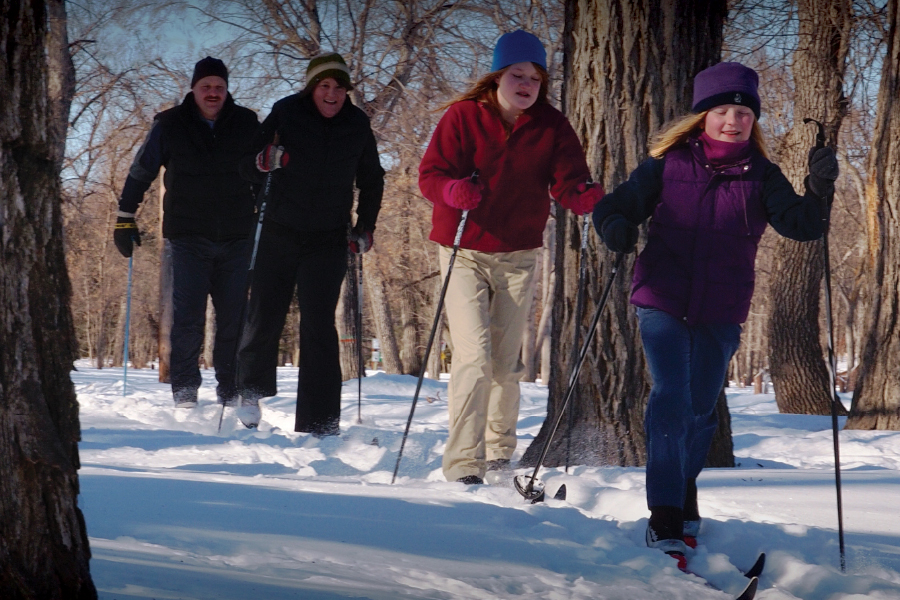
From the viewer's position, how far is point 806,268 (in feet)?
34.7

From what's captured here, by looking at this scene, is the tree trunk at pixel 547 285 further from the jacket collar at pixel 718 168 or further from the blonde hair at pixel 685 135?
the jacket collar at pixel 718 168

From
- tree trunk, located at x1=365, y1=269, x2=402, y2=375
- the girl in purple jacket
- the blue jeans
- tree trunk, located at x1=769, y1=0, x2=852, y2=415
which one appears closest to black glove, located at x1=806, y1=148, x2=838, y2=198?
the girl in purple jacket

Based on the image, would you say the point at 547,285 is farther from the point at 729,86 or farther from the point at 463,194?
the point at 729,86

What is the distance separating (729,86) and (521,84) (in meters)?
1.23

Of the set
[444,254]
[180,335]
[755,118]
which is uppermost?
[755,118]

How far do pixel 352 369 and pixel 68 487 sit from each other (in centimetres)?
1127

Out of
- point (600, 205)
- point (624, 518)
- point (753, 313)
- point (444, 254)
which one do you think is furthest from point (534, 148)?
point (753, 313)

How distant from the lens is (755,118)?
3.46 meters

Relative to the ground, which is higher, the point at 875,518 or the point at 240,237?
the point at 240,237

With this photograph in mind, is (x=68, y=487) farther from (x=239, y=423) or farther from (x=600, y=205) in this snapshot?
(x=239, y=423)

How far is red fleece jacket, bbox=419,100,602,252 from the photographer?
14.5 ft

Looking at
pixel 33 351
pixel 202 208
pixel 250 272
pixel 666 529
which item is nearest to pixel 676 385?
pixel 666 529

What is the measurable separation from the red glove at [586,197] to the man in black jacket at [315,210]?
1790 millimetres

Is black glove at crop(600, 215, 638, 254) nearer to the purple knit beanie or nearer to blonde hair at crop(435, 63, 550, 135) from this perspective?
the purple knit beanie
